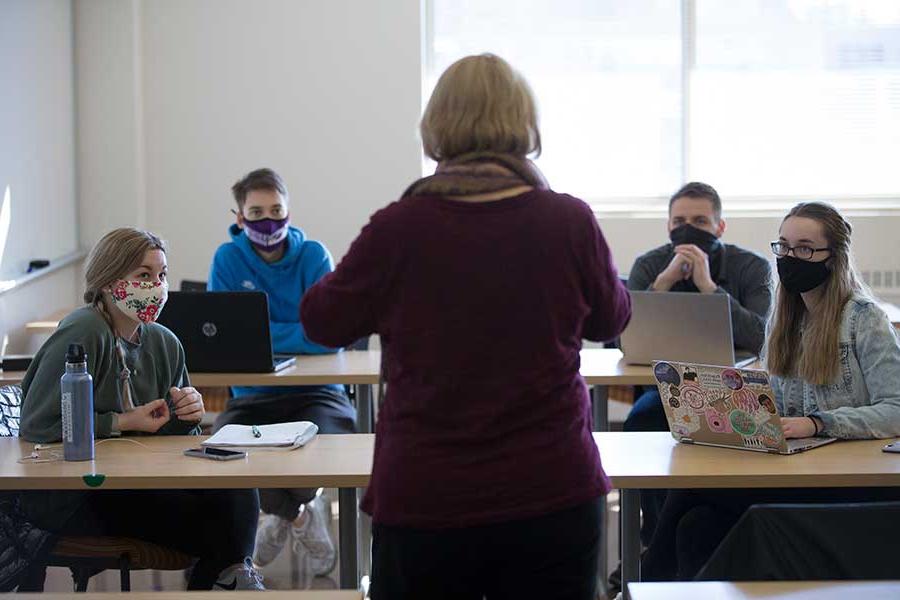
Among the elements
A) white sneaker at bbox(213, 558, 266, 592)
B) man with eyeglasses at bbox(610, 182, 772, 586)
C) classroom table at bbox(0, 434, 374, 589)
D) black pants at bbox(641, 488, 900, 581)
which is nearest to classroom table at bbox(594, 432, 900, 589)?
black pants at bbox(641, 488, 900, 581)

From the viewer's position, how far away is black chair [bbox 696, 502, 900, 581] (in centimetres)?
205

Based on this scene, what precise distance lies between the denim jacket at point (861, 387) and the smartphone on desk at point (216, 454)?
1383mm

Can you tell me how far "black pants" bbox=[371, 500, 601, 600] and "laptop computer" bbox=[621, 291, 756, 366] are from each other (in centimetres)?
181

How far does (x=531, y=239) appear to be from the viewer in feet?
5.90

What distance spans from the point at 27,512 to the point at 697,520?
167 cm

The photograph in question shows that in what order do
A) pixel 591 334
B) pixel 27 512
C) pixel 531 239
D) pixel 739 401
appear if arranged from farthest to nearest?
pixel 27 512
pixel 739 401
pixel 591 334
pixel 531 239

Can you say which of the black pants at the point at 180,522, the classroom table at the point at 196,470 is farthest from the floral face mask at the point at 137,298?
the black pants at the point at 180,522

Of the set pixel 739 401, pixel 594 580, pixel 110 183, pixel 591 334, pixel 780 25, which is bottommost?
pixel 594 580

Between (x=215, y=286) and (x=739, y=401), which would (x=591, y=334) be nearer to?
(x=739, y=401)

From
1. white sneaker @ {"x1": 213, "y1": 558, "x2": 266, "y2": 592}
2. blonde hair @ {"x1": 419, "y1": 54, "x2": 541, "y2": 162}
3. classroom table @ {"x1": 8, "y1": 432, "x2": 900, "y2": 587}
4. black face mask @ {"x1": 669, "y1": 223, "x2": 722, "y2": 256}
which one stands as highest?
blonde hair @ {"x1": 419, "y1": 54, "x2": 541, "y2": 162}

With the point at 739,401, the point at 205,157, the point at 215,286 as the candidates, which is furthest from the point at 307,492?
the point at 205,157

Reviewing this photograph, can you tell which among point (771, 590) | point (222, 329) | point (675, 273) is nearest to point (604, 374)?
point (675, 273)

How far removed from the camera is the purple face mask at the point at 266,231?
429cm

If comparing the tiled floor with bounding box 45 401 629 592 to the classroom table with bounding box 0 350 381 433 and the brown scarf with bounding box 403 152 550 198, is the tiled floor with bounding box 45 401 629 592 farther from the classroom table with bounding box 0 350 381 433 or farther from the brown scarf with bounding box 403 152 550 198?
the brown scarf with bounding box 403 152 550 198
